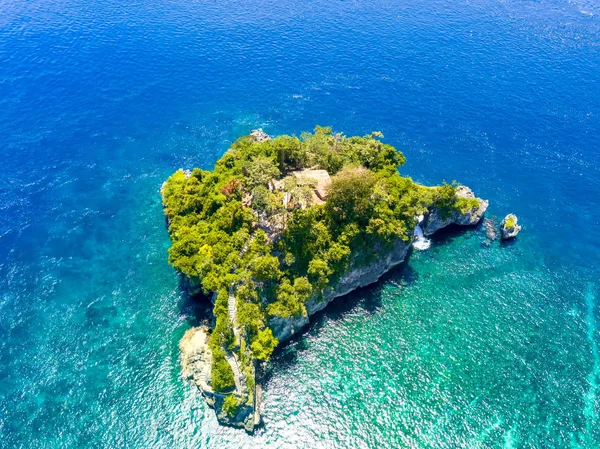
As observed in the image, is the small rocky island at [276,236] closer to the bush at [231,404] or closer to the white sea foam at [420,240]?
the bush at [231,404]

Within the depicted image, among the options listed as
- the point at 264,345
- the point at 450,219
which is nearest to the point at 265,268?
the point at 264,345

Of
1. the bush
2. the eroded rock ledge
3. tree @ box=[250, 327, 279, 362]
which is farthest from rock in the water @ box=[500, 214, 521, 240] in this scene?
the bush

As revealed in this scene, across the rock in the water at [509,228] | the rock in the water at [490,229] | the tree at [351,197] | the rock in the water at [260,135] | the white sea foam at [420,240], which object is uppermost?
the tree at [351,197]

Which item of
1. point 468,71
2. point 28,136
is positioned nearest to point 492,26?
point 468,71

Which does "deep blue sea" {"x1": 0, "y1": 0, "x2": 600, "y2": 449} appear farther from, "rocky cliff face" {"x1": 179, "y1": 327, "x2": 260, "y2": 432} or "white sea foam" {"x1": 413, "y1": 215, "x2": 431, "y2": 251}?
"white sea foam" {"x1": 413, "y1": 215, "x2": 431, "y2": 251}

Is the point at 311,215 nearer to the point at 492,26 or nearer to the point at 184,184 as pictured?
the point at 184,184

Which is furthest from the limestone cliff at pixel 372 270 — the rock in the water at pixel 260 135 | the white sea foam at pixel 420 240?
the rock in the water at pixel 260 135
